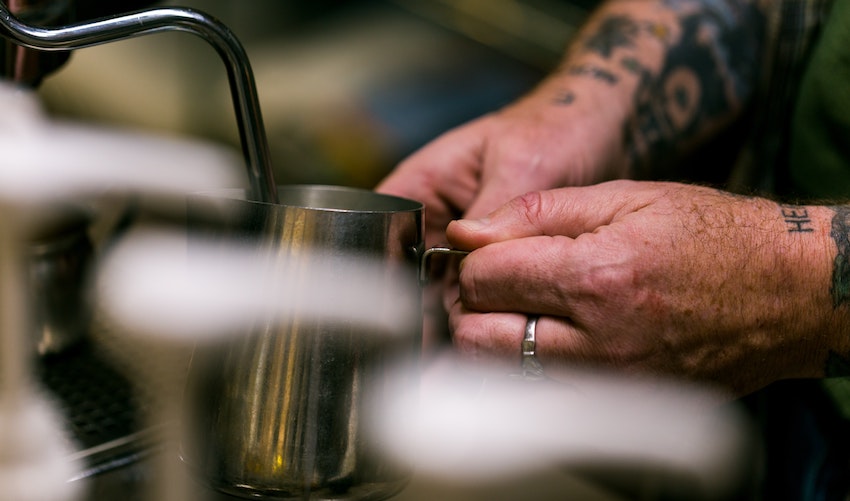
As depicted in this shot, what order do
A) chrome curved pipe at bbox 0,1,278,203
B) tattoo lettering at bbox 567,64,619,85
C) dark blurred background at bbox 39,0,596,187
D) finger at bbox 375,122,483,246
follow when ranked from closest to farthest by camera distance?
chrome curved pipe at bbox 0,1,278,203, finger at bbox 375,122,483,246, tattoo lettering at bbox 567,64,619,85, dark blurred background at bbox 39,0,596,187

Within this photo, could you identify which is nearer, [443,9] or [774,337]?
[774,337]

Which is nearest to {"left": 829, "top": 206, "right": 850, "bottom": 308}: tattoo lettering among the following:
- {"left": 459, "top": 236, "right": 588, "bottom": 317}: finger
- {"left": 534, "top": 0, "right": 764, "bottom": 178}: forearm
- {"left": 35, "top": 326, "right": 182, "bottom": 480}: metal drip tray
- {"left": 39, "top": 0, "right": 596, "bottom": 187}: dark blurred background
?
{"left": 459, "top": 236, "right": 588, "bottom": 317}: finger

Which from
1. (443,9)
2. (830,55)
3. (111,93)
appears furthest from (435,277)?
(443,9)

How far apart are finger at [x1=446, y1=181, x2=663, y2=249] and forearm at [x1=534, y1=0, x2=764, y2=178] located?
10.4 inches

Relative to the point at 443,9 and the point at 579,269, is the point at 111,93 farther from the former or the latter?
the point at 579,269

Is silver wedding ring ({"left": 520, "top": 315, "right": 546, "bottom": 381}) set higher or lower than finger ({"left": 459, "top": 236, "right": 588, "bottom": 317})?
lower

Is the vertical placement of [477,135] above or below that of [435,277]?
above

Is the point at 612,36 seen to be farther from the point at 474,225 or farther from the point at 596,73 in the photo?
the point at 474,225

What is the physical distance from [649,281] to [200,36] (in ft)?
0.74

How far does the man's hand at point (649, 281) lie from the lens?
0.37 m

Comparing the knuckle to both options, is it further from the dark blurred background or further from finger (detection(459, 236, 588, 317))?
the dark blurred background

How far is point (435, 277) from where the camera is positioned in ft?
1.71

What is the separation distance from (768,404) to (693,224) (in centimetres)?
32

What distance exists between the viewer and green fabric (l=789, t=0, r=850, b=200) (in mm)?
570
